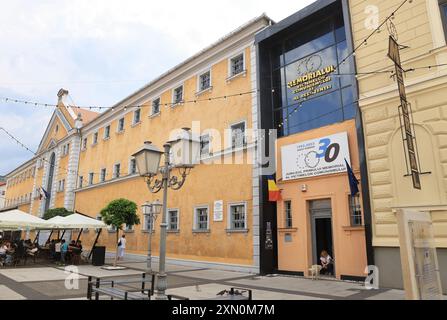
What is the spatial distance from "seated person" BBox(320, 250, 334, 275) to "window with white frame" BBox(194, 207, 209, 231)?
593cm

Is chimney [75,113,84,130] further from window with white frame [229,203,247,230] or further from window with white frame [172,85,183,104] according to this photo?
window with white frame [229,203,247,230]

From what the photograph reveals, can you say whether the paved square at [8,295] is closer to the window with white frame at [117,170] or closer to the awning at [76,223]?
the awning at [76,223]

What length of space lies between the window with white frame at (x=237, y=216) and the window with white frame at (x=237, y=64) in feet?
20.8

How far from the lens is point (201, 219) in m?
16.9

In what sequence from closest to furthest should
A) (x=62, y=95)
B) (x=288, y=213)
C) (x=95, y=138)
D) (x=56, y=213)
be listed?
(x=288, y=213)
(x=56, y=213)
(x=95, y=138)
(x=62, y=95)

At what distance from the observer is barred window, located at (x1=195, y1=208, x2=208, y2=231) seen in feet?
54.3

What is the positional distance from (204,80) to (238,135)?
4670 mm

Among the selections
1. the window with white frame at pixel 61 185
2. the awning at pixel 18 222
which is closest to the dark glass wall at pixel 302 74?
the awning at pixel 18 222

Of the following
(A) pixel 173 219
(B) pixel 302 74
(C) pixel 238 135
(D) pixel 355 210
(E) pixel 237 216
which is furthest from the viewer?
(A) pixel 173 219

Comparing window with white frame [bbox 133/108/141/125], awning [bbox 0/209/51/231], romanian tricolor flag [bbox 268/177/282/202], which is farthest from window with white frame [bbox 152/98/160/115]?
romanian tricolor flag [bbox 268/177/282/202]

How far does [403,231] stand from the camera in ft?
17.7

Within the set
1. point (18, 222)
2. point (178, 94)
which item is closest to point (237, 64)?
point (178, 94)

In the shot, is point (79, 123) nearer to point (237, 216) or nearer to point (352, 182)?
point (237, 216)

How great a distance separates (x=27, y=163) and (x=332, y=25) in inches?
1787
